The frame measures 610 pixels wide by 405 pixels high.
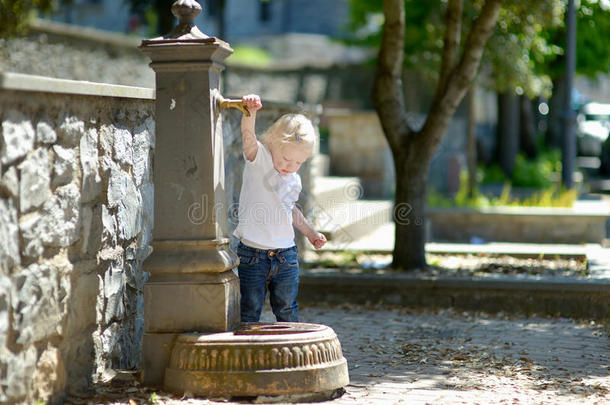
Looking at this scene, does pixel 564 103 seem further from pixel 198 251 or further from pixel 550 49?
pixel 198 251

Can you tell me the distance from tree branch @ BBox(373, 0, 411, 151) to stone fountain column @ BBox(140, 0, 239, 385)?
397 cm

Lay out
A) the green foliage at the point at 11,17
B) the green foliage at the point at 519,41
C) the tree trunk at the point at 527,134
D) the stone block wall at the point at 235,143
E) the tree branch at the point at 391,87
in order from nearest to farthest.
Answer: the stone block wall at the point at 235,143, the green foliage at the point at 11,17, the tree branch at the point at 391,87, the green foliage at the point at 519,41, the tree trunk at the point at 527,134

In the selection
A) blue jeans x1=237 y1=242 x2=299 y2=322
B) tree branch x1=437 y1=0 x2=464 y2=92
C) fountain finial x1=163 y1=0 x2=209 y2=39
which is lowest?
blue jeans x1=237 y1=242 x2=299 y2=322

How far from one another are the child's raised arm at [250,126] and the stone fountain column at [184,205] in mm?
193

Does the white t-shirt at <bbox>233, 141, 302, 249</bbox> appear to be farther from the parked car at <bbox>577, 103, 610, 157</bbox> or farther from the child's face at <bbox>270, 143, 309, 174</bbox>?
the parked car at <bbox>577, 103, 610, 157</bbox>

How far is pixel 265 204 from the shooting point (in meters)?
4.89

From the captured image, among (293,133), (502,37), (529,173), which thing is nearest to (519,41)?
(502,37)

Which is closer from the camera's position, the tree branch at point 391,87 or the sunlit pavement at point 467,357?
the sunlit pavement at point 467,357

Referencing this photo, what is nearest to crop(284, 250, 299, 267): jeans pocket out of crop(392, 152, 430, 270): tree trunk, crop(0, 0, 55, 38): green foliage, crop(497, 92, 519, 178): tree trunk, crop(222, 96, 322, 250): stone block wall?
crop(222, 96, 322, 250): stone block wall

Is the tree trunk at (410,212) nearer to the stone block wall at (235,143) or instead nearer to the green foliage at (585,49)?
the stone block wall at (235,143)

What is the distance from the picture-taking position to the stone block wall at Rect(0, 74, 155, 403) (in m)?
3.65

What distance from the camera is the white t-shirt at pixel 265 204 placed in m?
4.88

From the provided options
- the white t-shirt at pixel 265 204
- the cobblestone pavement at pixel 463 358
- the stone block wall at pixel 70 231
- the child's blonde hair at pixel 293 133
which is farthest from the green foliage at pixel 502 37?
the stone block wall at pixel 70 231

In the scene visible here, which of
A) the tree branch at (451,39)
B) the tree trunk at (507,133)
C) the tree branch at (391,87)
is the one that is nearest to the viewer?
the tree branch at (391,87)
